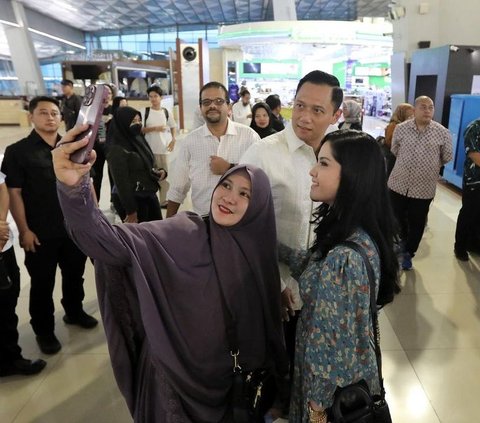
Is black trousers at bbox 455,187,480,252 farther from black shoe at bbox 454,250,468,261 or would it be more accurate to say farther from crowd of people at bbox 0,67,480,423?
crowd of people at bbox 0,67,480,423

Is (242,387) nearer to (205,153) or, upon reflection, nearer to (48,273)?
(205,153)

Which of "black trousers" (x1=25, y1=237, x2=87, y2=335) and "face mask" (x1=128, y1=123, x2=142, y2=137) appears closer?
"black trousers" (x1=25, y1=237, x2=87, y2=335)

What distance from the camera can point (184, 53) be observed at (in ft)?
36.0

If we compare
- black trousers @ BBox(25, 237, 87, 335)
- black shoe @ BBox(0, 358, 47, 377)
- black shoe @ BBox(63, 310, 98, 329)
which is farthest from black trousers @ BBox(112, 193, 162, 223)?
black shoe @ BBox(0, 358, 47, 377)

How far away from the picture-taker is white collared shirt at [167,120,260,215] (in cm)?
234

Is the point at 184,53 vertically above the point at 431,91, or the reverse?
the point at 184,53

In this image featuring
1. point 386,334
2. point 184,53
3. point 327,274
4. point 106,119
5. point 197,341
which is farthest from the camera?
point 184,53

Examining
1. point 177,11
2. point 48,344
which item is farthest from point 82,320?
point 177,11

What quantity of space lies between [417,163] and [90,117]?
320cm

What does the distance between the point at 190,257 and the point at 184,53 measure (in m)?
10.9

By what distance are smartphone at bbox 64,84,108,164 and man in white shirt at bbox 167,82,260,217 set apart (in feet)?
4.45

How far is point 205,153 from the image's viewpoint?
235cm

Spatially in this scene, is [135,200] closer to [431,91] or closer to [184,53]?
[431,91]

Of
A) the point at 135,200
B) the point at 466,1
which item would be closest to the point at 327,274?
the point at 135,200
